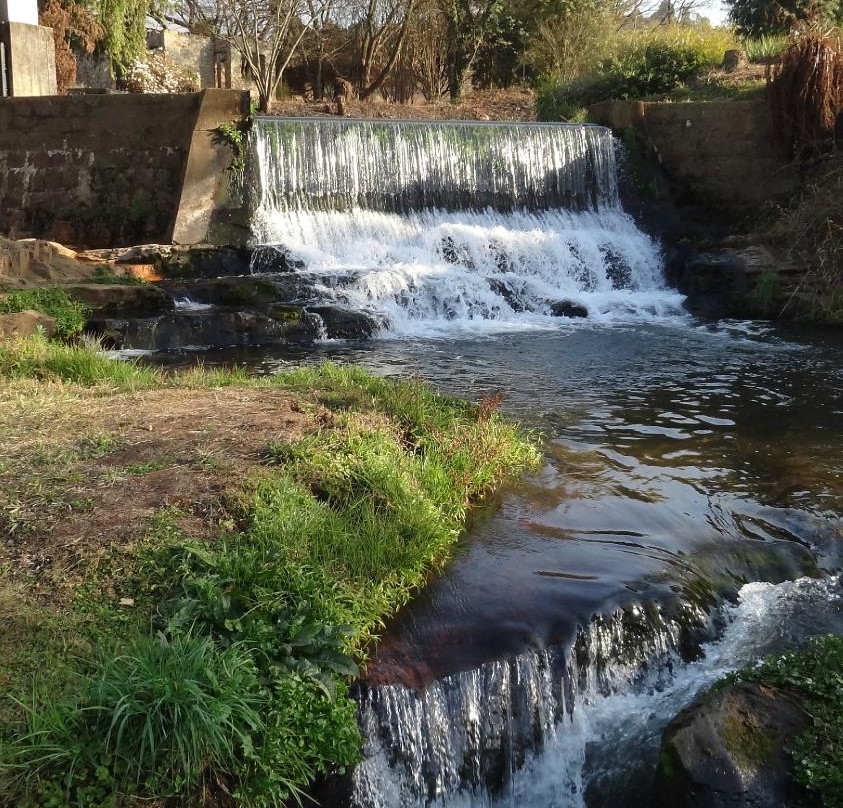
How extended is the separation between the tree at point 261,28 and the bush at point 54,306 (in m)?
13.8

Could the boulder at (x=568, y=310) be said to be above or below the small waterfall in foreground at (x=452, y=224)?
below

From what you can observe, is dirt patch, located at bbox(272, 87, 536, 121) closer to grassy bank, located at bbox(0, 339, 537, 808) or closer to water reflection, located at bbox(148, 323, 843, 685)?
water reflection, located at bbox(148, 323, 843, 685)

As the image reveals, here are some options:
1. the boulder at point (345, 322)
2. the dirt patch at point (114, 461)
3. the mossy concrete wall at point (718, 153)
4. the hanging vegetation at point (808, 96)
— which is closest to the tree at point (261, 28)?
the mossy concrete wall at point (718, 153)

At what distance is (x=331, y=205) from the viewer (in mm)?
14453

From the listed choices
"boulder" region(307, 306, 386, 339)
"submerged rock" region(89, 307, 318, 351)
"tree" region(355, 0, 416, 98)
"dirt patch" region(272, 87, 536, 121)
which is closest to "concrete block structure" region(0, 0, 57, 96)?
"submerged rock" region(89, 307, 318, 351)

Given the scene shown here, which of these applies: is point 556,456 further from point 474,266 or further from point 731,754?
point 474,266

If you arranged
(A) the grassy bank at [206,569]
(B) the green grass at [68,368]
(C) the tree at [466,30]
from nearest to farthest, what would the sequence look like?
(A) the grassy bank at [206,569], (B) the green grass at [68,368], (C) the tree at [466,30]

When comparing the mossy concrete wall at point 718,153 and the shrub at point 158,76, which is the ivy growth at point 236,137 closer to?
the mossy concrete wall at point 718,153

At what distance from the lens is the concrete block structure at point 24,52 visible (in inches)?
589

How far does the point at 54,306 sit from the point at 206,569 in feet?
23.4

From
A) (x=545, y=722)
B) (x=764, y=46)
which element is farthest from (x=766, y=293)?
(x=545, y=722)

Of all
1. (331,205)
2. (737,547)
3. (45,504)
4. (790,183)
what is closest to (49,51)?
(331,205)

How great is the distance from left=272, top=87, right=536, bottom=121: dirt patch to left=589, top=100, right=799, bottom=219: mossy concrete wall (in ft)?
23.0

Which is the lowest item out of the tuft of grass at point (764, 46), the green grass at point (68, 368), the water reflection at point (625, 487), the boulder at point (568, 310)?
the water reflection at point (625, 487)
